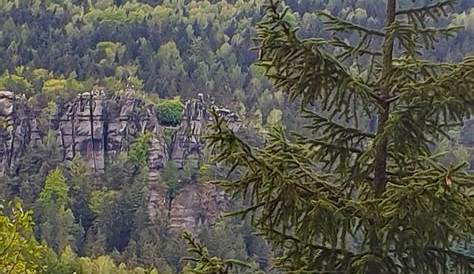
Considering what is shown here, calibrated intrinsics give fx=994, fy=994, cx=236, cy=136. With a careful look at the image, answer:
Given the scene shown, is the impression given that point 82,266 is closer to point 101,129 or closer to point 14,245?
point 101,129

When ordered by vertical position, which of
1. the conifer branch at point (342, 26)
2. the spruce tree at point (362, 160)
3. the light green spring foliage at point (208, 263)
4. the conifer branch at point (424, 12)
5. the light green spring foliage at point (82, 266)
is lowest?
the light green spring foliage at point (82, 266)

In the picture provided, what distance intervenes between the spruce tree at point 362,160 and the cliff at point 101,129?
236ft

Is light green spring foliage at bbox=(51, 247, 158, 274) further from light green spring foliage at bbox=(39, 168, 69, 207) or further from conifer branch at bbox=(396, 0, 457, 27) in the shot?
conifer branch at bbox=(396, 0, 457, 27)

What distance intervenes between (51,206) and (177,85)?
3229 centimetres

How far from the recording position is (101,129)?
84562 mm

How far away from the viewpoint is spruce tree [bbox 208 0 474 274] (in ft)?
19.0

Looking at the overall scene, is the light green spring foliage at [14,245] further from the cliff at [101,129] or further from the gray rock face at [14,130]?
the gray rock face at [14,130]

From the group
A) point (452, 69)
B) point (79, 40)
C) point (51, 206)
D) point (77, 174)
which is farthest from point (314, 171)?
point (79, 40)

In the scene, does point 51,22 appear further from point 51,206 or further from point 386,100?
point 386,100

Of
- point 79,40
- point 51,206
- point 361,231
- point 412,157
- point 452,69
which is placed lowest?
point 51,206

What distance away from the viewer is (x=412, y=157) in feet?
20.3

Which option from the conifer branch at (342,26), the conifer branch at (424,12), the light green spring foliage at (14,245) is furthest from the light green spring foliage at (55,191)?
the conifer branch at (424,12)

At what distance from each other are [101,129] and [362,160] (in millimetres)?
79256

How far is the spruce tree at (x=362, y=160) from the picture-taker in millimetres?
5805
